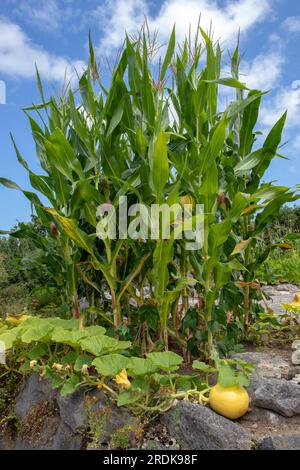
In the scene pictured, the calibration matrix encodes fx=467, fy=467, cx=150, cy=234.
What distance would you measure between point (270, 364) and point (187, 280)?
2.79 ft

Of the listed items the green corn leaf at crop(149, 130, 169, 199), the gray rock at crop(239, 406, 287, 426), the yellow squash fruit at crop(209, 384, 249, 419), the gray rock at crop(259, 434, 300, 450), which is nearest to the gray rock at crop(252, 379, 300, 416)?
the gray rock at crop(239, 406, 287, 426)

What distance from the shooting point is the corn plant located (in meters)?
2.88

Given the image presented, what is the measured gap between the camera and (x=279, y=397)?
2428 millimetres

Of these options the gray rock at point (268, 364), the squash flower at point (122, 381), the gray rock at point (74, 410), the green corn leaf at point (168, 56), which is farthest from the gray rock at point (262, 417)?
the green corn leaf at point (168, 56)

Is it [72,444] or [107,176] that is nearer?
[72,444]

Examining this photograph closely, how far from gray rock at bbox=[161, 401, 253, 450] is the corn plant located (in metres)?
0.69

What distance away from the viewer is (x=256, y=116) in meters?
3.40

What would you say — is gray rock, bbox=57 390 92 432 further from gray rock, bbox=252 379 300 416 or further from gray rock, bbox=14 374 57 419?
gray rock, bbox=252 379 300 416

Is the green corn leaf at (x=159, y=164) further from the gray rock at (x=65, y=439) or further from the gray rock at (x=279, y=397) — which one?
the gray rock at (x=65, y=439)

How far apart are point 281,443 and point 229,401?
293mm

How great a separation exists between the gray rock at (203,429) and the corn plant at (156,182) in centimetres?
69

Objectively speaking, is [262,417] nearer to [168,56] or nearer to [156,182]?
[156,182]
